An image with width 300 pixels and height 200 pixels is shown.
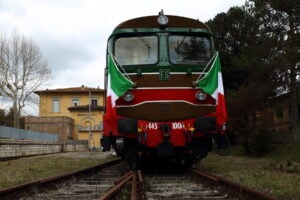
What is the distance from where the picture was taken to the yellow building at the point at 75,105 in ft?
225

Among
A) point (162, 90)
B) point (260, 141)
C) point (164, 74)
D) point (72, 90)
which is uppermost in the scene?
point (72, 90)

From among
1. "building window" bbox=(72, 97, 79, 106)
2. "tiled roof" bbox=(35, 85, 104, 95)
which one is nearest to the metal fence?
"tiled roof" bbox=(35, 85, 104, 95)

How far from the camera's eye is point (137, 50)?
10641mm

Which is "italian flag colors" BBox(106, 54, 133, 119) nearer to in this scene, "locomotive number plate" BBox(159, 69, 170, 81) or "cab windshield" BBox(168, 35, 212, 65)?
"locomotive number plate" BBox(159, 69, 170, 81)

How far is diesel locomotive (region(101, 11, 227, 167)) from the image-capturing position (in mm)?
9828

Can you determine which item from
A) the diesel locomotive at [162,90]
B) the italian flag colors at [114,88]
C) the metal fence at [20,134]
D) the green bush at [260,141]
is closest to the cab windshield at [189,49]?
the diesel locomotive at [162,90]

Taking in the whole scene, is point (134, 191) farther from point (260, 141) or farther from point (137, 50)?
point (260, 141)

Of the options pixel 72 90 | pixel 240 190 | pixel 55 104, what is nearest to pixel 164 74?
pixel 240 190

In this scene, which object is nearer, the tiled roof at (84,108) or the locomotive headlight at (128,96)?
the locomotive headlight at (128,96)

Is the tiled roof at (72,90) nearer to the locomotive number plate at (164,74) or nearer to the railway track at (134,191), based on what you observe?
the locomotive number plate at (164,74)

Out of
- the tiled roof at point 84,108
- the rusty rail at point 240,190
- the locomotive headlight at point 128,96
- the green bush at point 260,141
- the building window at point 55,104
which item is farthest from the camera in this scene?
the building window at point 55,104

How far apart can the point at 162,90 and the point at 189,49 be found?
143 centimetres

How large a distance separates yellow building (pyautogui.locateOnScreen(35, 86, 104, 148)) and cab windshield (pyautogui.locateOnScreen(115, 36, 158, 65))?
5714 cm

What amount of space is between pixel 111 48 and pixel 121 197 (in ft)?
16.0
